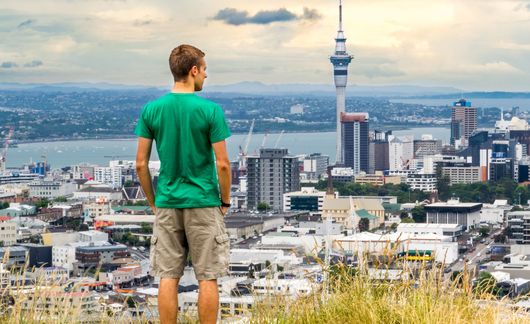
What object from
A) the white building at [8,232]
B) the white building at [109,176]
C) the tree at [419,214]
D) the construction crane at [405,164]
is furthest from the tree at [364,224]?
the construction crane at [405,164]

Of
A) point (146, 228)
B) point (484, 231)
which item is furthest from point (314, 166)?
point (146, 228)

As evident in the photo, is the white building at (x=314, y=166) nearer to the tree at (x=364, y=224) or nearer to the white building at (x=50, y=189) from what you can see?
the white building at (x=50, y=189)

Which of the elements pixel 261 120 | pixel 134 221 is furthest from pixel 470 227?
pixel 261 120

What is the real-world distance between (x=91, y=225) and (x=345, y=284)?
3367 centimetres

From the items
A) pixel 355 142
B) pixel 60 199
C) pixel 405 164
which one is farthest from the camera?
pixel 355 142

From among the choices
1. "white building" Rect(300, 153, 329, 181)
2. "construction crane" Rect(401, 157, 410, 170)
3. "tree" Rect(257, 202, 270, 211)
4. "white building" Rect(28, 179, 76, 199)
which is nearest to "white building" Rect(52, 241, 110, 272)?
"tree" Rect(257, 202, 270, 211)

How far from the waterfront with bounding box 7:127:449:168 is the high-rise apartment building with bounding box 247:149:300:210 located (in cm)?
3220

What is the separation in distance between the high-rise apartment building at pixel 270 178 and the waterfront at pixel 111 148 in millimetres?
32203

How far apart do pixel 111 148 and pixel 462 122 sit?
22931mm

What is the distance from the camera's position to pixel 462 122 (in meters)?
82.8

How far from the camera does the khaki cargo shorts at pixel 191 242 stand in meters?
3.97

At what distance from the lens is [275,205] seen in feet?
144

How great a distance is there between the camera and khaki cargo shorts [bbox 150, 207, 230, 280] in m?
3.97

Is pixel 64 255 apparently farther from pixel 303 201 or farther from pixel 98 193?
pixel 98 193
